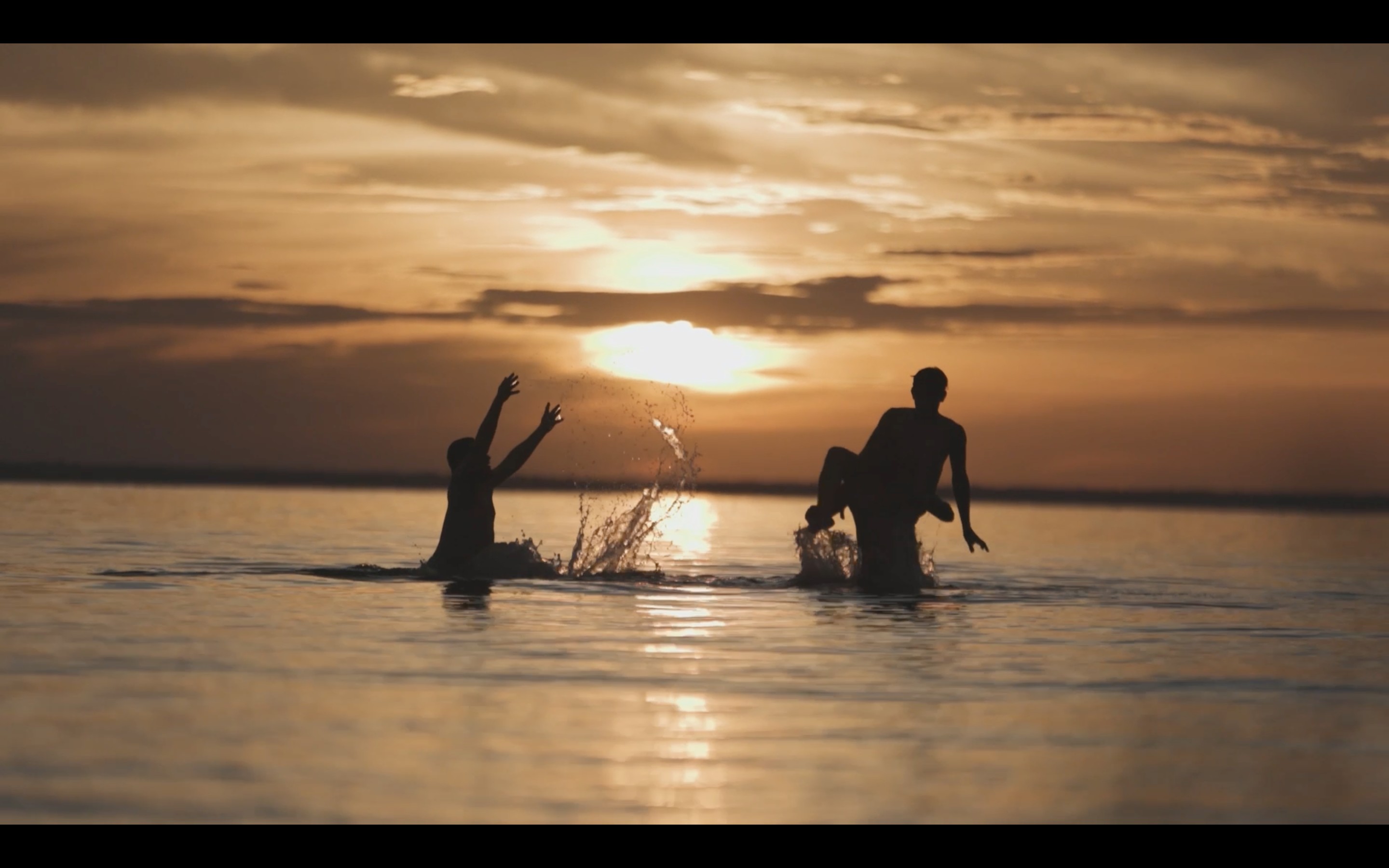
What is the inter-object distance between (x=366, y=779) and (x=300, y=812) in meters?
0.67

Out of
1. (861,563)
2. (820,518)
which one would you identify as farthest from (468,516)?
(861,563)

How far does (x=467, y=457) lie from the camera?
1789 centimetres

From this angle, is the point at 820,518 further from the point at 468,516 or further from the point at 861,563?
the point at 468,516

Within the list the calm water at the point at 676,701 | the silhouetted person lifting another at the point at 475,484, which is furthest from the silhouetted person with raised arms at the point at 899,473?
the silhouetted person lifting another at the point at 475,484

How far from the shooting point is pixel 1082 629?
14750 mm

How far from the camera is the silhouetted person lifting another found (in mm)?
17062

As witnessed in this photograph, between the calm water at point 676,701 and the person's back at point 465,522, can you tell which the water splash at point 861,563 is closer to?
the calm water at point 676,701

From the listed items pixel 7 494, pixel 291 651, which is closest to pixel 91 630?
Answer: pixel 291 651

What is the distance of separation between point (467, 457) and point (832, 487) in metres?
3.98

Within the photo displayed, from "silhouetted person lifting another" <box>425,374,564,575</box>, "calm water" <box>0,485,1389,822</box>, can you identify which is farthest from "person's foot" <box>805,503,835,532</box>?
"silhouetted person lifting another" <box>425,374,564,575</box>

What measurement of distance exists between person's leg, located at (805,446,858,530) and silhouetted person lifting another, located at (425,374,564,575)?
3.16m

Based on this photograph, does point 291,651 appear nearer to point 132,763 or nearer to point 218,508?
point 132,763

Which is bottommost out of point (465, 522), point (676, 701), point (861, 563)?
point (676, 701)

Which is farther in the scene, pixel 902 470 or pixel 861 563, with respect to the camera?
pixel 861 563
